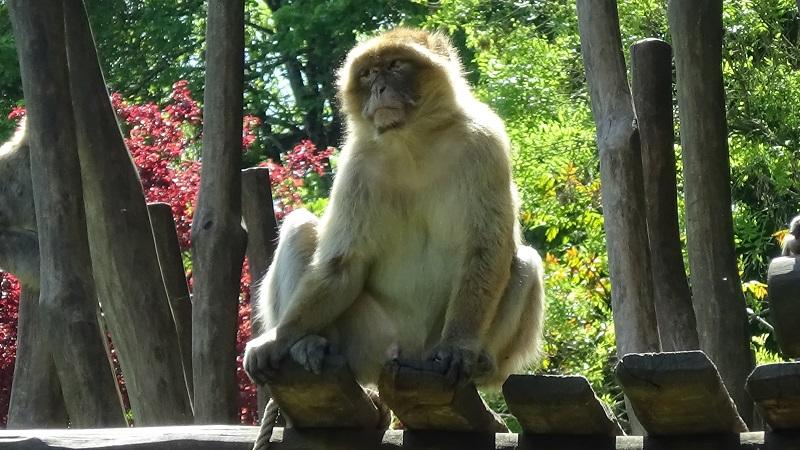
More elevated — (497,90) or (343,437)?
(497,90)

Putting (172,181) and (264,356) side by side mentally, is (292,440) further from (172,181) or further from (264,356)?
(172,181)

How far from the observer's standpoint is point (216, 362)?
7.04 meters

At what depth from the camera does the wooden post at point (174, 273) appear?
7730mm

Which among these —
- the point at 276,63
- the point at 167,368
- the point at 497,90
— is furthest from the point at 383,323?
the point at 276,63

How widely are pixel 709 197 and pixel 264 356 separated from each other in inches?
128

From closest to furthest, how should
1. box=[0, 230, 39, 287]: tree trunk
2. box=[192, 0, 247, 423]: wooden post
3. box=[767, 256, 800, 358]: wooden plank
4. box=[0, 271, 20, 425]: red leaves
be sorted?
box=[767, 256, 800, 358]: wooden plank, box=[192, 0, 247, 423]: wooden post, box=[0, 230, 39, 287]: tree trunk, box=[0, 271, 20, 425]: red leaves

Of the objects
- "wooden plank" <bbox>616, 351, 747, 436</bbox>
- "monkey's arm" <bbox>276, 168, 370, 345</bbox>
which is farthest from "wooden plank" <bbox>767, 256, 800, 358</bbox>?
"monkey's arm" <bbox>276, 168, 370, 345</bbox>

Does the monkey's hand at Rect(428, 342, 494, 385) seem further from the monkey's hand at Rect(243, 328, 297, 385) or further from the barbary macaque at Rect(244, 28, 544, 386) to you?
the monkey's hand at Rect(243, 328, 297, 385)

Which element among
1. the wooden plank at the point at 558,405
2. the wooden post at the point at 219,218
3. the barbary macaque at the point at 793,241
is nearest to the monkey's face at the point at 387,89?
the wooden plank at the point at 558,405

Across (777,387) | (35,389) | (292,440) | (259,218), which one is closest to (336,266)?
(292,440)

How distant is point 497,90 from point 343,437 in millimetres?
9108

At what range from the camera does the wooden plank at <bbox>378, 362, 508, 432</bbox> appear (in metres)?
4.23

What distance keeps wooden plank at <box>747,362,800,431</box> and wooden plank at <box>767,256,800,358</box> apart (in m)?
0.07

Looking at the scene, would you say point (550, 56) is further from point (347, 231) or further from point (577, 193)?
point (347, 231)
